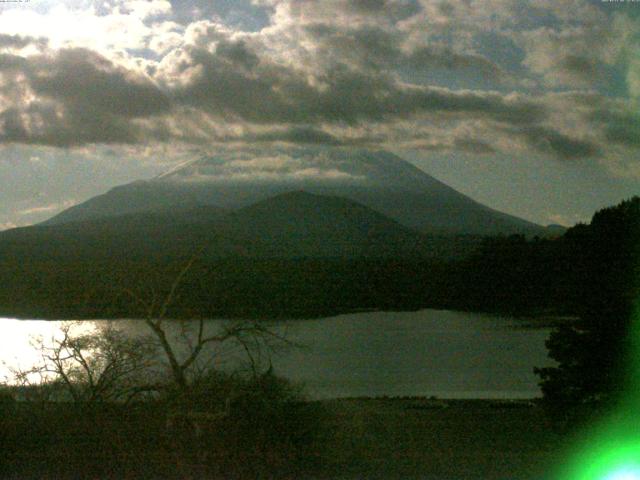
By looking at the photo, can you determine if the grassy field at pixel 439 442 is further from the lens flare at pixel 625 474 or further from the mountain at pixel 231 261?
the mountain at pixel 231 261

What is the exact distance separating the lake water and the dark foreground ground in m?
3.75

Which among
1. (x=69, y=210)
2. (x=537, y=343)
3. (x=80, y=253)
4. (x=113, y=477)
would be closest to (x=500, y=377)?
(x=537, y=343)

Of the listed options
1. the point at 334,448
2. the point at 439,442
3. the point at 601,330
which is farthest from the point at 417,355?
the point at 334,448

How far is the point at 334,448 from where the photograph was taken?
7.12m

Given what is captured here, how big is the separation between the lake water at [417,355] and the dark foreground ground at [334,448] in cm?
375

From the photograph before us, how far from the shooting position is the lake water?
13.4 metres

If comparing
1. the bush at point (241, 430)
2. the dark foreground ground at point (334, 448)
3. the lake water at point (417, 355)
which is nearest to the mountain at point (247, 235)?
the lake water at point (417, 355)

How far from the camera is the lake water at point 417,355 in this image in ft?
43.9

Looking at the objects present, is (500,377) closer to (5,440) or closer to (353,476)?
(353,476)

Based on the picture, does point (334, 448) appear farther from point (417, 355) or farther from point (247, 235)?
point (417, 355)

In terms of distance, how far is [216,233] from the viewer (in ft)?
31.2

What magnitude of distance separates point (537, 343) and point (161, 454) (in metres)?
10.6

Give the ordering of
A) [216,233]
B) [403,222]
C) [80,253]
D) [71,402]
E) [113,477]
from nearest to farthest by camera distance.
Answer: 1. [113,477]
2. [71,402]
3. [216,233]
4. [80,253]
5. [403,222]

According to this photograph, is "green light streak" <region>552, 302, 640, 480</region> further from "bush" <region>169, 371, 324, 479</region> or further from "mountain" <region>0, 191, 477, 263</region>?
"mountain" <region>0, 191, 477, 263</region>
